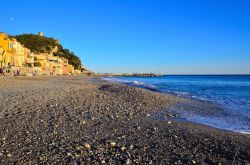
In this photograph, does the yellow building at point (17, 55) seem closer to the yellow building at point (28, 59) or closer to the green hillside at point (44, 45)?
the yellow building at point (28, 59)

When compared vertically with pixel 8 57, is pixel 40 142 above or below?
below

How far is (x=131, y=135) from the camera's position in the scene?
9.75 m

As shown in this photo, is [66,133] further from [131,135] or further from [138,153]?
[138,153]

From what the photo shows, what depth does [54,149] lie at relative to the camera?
305 inches

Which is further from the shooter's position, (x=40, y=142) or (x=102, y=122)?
(x=102, y=122)

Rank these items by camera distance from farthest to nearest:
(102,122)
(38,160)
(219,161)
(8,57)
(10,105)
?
(8,57) → (10,105) → (102,122) → (219,161) → (38,160)

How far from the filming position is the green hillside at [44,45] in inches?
5116

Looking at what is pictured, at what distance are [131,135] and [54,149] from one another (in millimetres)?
2993

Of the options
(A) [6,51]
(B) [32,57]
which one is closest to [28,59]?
(B) [32,57]

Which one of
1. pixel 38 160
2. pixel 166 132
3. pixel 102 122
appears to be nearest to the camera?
pixel 38 160

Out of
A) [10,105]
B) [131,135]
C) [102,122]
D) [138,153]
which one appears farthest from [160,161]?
[10,105]

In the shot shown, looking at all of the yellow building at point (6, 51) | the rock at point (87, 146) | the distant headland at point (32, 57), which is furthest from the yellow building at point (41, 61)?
the rock at point (87, 146)

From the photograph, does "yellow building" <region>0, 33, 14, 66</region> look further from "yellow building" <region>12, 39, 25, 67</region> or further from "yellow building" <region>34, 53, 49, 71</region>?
"yellow building" <region>34, 53, 49, 71</region>

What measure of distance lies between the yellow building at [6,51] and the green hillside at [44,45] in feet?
172
